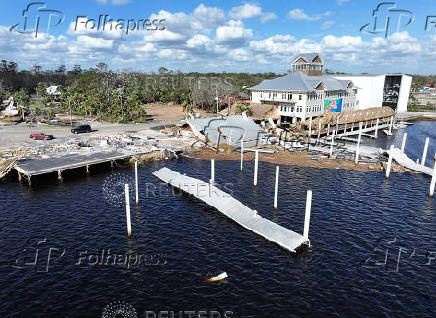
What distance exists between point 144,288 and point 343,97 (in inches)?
3998

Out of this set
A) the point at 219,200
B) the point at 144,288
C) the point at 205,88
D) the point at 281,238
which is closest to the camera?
the point at 144,288

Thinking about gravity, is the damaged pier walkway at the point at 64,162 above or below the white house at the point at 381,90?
below

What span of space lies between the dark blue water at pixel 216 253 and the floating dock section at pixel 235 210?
1.00 meters

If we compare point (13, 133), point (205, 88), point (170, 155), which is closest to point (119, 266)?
point (170, 155)

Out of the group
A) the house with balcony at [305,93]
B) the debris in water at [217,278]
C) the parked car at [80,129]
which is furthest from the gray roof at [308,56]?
the debris in water at [217,278]

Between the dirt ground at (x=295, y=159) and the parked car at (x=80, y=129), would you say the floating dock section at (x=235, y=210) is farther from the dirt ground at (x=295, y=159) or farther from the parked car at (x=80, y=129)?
the parked car at (x=80, y=129)

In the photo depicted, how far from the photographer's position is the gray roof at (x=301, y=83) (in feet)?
312

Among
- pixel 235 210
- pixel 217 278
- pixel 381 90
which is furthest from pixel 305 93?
pixel 217 278

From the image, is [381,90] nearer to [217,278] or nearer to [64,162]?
[64,162]

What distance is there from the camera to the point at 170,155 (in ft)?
214

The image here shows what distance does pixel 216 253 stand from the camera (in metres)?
31.9

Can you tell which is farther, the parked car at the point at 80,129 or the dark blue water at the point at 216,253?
the parked car at the point at 80,129

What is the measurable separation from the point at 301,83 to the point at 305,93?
17.9 feet

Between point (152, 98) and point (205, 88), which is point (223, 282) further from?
point (152, 98)
